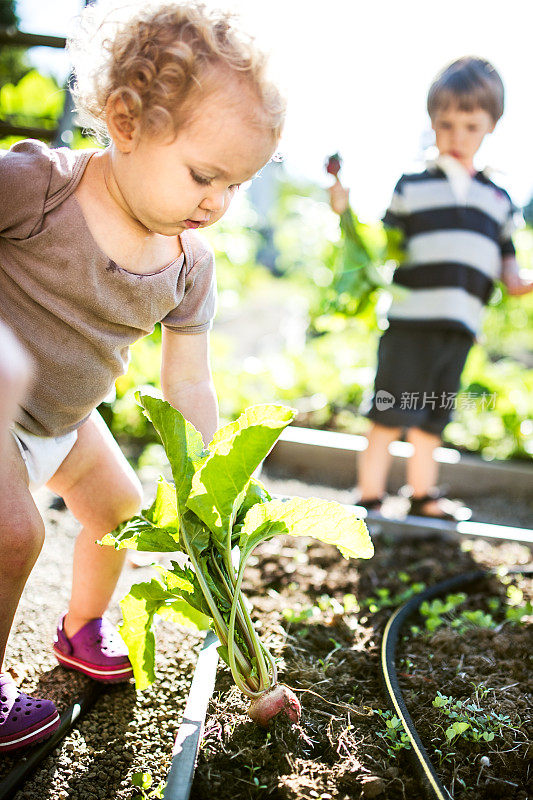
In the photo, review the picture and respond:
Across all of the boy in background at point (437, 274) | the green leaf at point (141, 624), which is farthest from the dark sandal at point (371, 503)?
the green leaf at point (141, 624)

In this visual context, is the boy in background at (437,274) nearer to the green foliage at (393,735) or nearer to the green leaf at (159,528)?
the green foliage at (393,735)

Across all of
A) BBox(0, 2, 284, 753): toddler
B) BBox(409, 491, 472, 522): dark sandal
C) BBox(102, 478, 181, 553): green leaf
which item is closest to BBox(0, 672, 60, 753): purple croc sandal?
BBox(0, 2, 284, 753): toddler

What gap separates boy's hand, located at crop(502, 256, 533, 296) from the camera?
273cm

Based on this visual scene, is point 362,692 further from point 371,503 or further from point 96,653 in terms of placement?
point 371,503

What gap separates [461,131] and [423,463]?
1374mm

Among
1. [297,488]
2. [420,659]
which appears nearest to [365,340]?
[297,488]

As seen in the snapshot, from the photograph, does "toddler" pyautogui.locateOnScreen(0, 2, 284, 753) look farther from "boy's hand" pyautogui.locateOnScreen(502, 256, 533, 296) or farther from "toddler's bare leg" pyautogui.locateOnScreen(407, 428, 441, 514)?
"boy's hand" pyautogui.locateOnScreen(502, 256, 533, 296)

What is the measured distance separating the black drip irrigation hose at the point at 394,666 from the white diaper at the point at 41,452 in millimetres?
922

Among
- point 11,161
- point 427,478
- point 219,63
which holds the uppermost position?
point 219,63

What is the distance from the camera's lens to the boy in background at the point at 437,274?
2.62m

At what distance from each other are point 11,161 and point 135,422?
8.04 ft

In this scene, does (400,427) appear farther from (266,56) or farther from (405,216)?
Answer: (266,56)

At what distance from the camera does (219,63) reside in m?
1.16

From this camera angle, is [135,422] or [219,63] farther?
[135,422]
